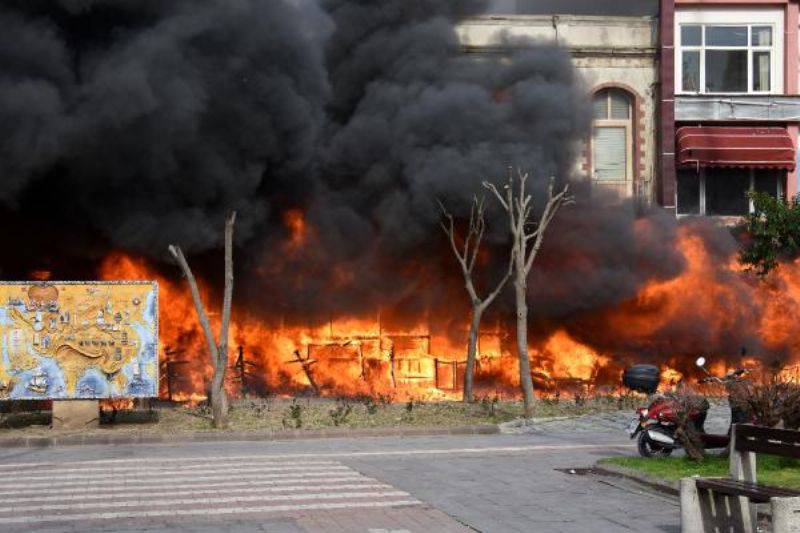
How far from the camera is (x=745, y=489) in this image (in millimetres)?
8648

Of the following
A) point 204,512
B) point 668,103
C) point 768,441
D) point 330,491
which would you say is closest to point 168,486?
point 330,491

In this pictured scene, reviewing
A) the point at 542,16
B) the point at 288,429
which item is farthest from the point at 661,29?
the point at 288,429

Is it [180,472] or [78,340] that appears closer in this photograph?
[180,472]

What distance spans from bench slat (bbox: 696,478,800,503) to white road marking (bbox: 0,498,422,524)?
3.23m

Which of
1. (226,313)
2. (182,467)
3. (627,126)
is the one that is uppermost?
(627,126)

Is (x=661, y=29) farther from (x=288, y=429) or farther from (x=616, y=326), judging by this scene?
(x=288, y=429)

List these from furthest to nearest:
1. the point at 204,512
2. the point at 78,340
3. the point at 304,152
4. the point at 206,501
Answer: the point at 304,152
the point at 78,340
the point at 206,501
the point at 204,512

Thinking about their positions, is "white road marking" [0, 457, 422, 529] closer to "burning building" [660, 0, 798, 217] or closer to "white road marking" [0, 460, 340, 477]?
"white road marking" [0, 460, 340, 477]

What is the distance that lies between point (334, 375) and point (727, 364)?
10.7m

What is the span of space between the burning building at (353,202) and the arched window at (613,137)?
1070mm

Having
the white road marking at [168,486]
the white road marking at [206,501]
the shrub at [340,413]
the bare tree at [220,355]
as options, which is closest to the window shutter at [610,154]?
the shrub at [340,413]

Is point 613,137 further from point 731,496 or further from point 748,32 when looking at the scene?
point 731,496

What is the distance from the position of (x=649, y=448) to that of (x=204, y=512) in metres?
5.99

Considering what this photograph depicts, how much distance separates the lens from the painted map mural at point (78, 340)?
20109 mm
